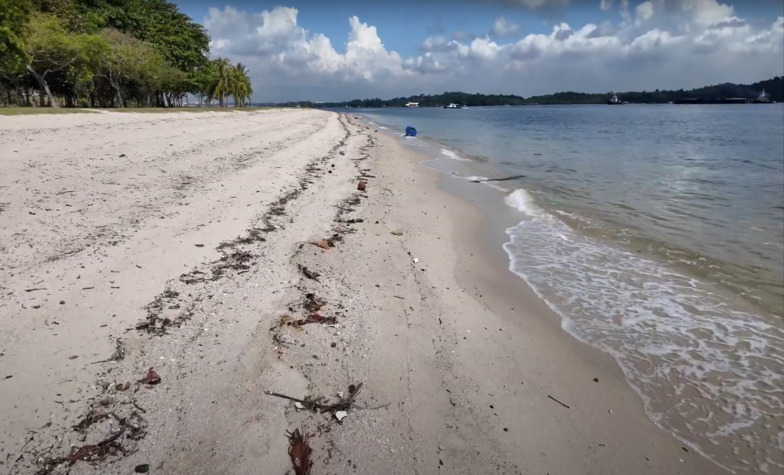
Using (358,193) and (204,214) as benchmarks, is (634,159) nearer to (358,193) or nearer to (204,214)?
(358,193)

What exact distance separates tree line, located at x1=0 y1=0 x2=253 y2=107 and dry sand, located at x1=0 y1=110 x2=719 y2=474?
29593 millimetres

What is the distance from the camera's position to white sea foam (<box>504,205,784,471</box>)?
3721 millimetres

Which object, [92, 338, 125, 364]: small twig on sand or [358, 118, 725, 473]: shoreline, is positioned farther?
[358, 118, 725, 473]: shoreline

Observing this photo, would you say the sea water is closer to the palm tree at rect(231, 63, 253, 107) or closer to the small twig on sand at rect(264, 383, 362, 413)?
the small twig on sand at rect(264, 383, 362, 413)

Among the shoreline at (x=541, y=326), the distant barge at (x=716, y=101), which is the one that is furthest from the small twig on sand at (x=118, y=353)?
the distant barge at (x=716, y=101)

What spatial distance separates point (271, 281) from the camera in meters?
5.23

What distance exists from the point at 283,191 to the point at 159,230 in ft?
13.0

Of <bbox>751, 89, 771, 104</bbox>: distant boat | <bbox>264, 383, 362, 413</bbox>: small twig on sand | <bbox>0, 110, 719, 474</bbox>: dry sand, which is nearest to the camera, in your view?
<bbox>0, 110, 719, 474</bbox>: dry sand

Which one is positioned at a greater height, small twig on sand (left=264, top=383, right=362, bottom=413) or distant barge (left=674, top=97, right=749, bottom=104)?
→ distant barge (left=674, top=97, right=749, bottom=104)

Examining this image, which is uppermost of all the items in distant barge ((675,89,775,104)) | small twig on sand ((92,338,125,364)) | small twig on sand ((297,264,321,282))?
distant barge ((675,89,775,104))

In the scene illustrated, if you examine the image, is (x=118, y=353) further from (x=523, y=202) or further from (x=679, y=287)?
(x=523, y=202)

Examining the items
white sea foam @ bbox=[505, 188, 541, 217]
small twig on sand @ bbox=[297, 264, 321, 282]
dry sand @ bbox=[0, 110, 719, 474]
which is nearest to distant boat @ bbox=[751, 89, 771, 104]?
white sea foam @ bbox=[505, 188, 541, 217]

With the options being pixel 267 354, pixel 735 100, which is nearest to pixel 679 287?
pixel 267 354

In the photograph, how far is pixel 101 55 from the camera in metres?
34.7
